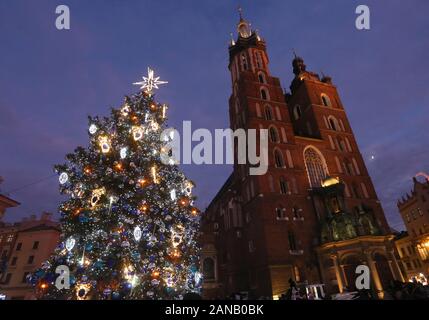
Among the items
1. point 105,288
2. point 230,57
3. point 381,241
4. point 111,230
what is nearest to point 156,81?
point 111,230

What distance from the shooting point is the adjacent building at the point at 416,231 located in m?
42.8

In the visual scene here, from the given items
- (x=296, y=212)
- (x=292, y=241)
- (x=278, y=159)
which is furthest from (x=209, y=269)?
(x=278, y=159)

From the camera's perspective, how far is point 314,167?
3259 centimetres

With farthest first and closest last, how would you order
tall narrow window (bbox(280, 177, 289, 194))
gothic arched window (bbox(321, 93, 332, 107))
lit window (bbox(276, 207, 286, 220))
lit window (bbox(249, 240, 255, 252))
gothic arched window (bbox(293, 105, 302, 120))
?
gothic arched window (bbox(293, 105, 302, 120)) → gothic arched window (bbox(321, 93, 332, 107)) → tall narrow window (bbox(280, 177, 289, 194)) → lit window (bbox(249, 240, 255, 252)) → lit window (bbox(276, 207, 286, 220))

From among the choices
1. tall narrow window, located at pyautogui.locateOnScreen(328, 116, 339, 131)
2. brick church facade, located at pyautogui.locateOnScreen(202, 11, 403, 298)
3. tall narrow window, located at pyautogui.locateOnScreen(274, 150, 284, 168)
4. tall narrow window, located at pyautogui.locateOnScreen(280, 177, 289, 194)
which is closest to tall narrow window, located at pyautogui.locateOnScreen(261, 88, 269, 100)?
brick church facade, located at pyautogui.locateOnScreen(202, 11, 403, 298)

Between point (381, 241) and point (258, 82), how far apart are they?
2518 centimetres

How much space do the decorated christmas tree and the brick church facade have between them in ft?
51.2

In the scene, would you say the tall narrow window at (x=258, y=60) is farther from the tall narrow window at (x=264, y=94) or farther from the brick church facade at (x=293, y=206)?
the tall narrow window at (x=264, y=94)

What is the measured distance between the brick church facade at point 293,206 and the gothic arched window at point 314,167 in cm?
13

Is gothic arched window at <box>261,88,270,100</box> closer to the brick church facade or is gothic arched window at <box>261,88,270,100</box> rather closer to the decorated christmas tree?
the brick church facade

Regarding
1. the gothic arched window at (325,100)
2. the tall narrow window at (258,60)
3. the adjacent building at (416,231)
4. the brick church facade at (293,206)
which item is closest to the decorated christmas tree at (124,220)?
the brick church facade at (293,206)

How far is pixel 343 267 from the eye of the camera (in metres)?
23.5

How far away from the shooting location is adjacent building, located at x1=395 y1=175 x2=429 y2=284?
1687 inches
